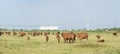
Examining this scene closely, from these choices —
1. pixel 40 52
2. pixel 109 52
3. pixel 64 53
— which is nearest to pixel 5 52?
pixel 40 52

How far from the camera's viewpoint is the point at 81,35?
46.6m

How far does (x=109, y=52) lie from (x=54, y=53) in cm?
459

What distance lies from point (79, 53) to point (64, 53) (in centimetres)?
120

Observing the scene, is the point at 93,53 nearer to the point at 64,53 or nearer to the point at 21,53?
the point at 64,53

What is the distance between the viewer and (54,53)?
2664 centimetres

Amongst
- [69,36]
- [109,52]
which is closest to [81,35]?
[69,36]

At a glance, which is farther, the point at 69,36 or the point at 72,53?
the point at 69,36

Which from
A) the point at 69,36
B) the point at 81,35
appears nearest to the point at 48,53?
the point at 69,36

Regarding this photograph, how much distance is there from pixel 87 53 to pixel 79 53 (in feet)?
2.07

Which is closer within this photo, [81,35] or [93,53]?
[93,53]

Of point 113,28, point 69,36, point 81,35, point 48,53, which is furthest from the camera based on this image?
point 113,28

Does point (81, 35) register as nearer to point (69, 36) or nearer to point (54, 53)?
point (69, 36)

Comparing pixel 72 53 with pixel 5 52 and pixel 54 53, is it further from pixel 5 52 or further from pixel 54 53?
pixel 5 52

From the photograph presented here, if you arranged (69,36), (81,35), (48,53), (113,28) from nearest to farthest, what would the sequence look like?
(48,53) → (69,36) → (81,35) → (113,28)
